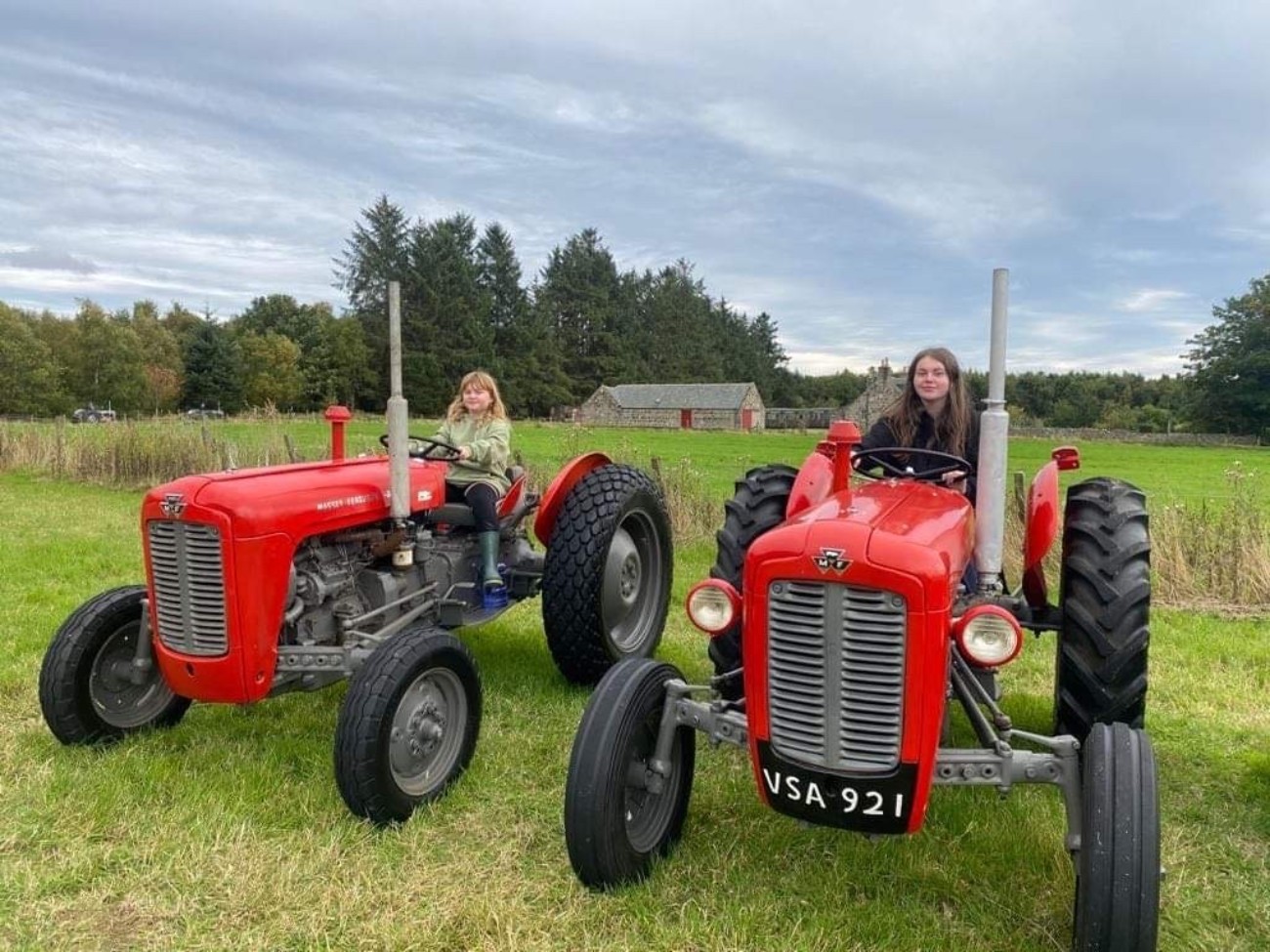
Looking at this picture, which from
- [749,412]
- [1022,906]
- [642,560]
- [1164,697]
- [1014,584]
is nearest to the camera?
[1022,906]

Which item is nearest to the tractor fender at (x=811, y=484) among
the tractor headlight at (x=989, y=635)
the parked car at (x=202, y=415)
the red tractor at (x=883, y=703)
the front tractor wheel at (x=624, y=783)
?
the red tractor at (x=883, y=703)

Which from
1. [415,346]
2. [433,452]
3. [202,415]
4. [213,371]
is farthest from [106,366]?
[433,452]

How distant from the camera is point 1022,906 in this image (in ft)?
9.18

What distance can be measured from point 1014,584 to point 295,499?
Result: 5.75m

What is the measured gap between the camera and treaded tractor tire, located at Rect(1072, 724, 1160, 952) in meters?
2.19

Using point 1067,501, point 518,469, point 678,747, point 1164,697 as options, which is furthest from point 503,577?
point 1164,697

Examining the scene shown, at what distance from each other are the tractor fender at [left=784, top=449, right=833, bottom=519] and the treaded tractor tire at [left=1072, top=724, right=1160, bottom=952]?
5.03ft

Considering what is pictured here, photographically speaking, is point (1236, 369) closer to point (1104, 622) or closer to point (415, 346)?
point (415, 346)

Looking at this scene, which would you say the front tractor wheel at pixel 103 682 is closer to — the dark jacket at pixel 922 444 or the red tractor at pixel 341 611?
the red tractor at pixel 341 611

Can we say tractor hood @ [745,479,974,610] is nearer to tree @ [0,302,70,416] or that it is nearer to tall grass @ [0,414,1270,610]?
tall grass @ [0,414,1270,610]

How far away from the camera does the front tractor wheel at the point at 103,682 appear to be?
12.3ft

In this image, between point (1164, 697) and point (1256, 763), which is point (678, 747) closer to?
point (1256, 763)

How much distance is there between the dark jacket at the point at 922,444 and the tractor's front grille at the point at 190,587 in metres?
2.55

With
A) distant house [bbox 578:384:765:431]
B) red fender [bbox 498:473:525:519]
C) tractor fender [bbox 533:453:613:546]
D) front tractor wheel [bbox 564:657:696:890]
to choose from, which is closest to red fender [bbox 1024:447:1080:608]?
front tractor wheel [bbox 564:657:696:890]
